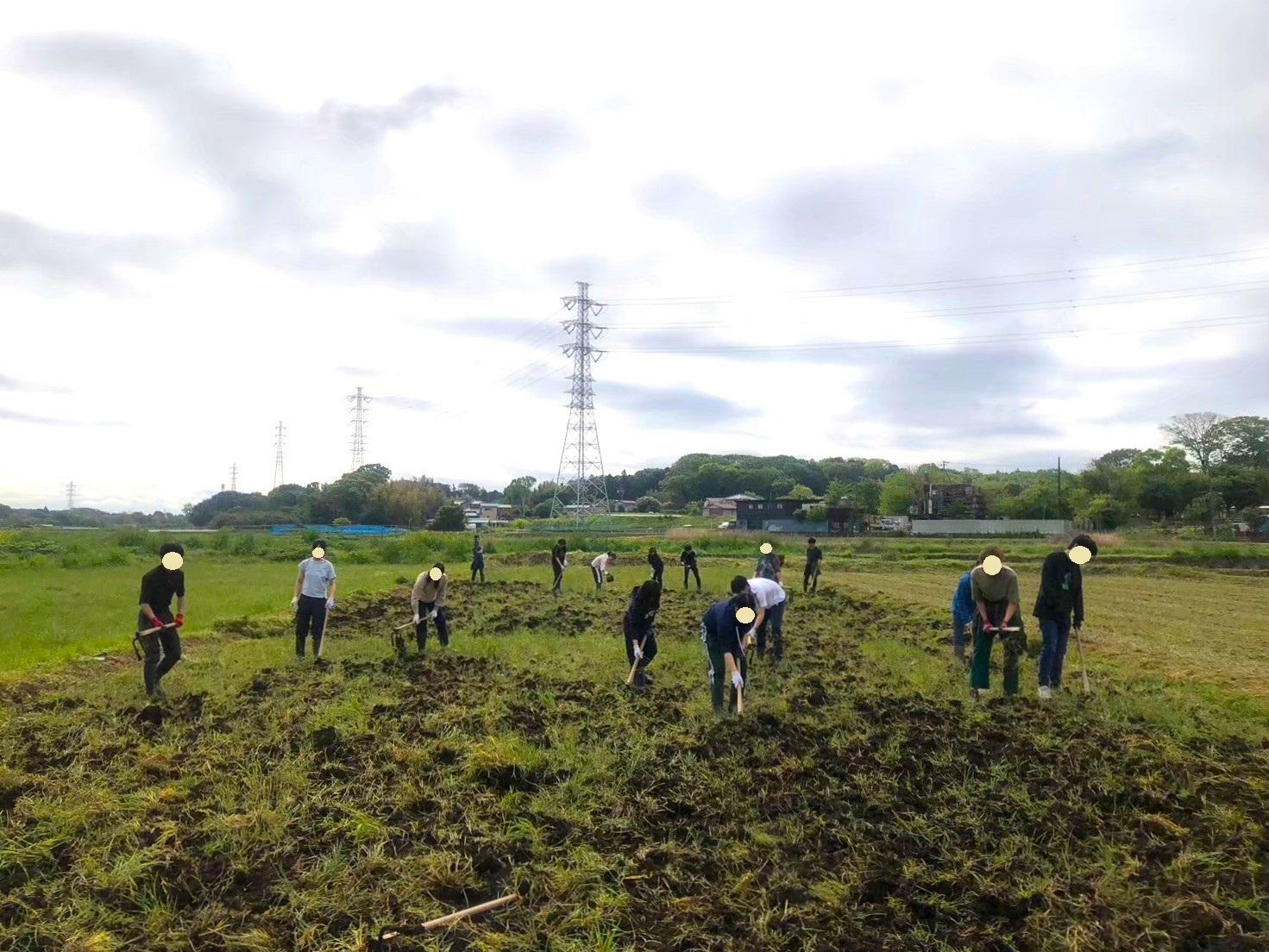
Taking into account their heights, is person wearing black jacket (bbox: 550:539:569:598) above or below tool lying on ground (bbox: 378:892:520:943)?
above

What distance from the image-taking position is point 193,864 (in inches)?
196

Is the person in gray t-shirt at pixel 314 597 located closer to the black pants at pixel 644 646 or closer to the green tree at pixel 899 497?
the black pants at pixel 644 646

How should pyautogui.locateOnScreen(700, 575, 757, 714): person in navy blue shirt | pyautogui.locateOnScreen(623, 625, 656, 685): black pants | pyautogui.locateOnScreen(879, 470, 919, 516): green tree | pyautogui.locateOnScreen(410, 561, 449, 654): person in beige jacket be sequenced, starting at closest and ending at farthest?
pyautogui.locateOnScreen(700, 575, 757, 714): person in navy blue shirt → pyautogui.locateOnScreen(623, 625, 656, 685): black pants → pyautogui.locateOnScreen(410, 561, 449, 654): person in beige jacket → pyautogui.locateOnScreen(879, 470, 919, 516): green tree

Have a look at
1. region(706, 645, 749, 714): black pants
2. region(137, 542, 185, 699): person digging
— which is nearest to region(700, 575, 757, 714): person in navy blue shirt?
region(706, 645, 749, 714): black pants

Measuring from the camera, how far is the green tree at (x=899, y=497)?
7856 cm

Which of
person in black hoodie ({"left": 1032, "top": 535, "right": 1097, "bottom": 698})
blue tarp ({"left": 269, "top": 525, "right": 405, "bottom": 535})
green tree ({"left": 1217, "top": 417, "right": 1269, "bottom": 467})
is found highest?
green tree ({"left": 1217, "top": 417, "right": 1269, "bottom": 467})

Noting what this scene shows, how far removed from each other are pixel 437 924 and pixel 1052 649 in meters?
7.31

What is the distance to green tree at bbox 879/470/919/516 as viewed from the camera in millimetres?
78562

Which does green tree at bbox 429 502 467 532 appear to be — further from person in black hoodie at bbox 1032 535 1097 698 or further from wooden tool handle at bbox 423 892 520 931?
wooden tool handle at bbox 423 892 520 931

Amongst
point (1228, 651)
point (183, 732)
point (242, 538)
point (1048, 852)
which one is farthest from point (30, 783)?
point (242, 538)

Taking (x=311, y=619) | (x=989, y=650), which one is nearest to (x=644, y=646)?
(x=989, y=650)

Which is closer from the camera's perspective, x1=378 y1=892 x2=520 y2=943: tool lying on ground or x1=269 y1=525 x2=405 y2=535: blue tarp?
x1=378 y1=892 x2=520 y2=943: tool lying on ground

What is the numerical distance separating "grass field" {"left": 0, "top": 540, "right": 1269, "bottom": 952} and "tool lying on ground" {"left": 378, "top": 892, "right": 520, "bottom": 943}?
0.23 feet

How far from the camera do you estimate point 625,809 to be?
578 centimetres
